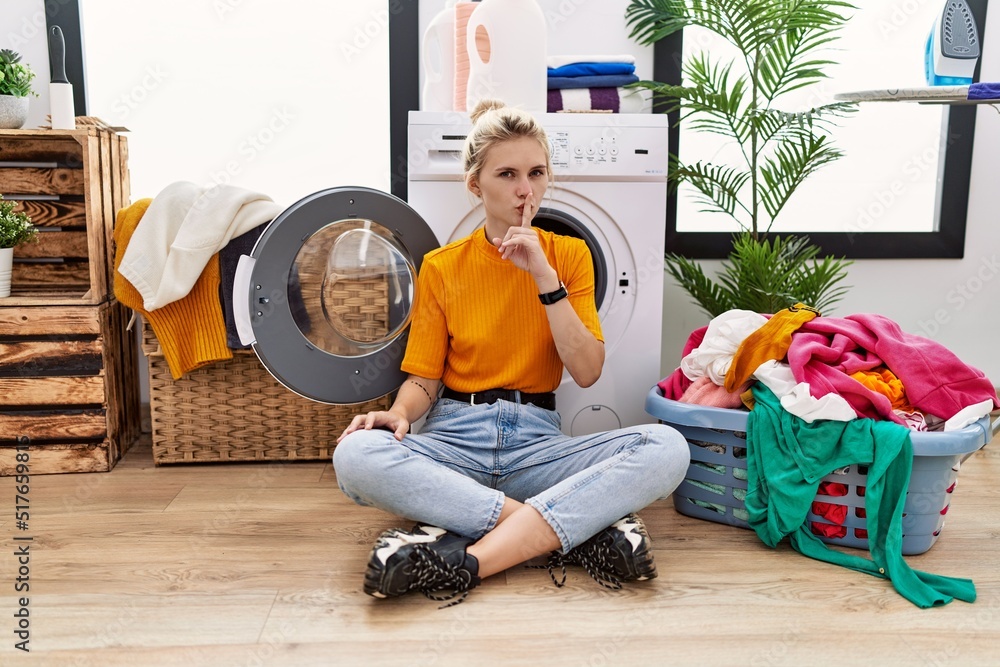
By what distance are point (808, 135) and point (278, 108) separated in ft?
4.78

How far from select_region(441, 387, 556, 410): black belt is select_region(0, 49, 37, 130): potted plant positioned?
129 centimetres

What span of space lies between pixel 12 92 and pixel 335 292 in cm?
97

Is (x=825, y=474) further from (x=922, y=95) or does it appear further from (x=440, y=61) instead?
(x=440, y=61)

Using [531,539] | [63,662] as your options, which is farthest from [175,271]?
[531,539]

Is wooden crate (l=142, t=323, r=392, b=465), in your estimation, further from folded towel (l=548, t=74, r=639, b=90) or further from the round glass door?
folded towel (l=548, t=74, r=639, b=90)

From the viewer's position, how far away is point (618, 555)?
4.27 feet

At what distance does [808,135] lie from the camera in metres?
2.05

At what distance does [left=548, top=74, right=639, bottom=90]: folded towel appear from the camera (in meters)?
1.93

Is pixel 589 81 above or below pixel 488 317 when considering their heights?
above

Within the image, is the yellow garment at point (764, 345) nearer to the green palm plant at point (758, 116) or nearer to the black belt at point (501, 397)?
the black belt at point (501, 397)

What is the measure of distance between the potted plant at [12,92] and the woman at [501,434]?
1.15 m

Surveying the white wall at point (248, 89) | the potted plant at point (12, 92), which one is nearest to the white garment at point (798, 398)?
the white wall at point (248, 89)

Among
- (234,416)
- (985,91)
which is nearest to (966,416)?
(985,91)

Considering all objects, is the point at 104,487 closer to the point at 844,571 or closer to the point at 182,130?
the point at 182,130
